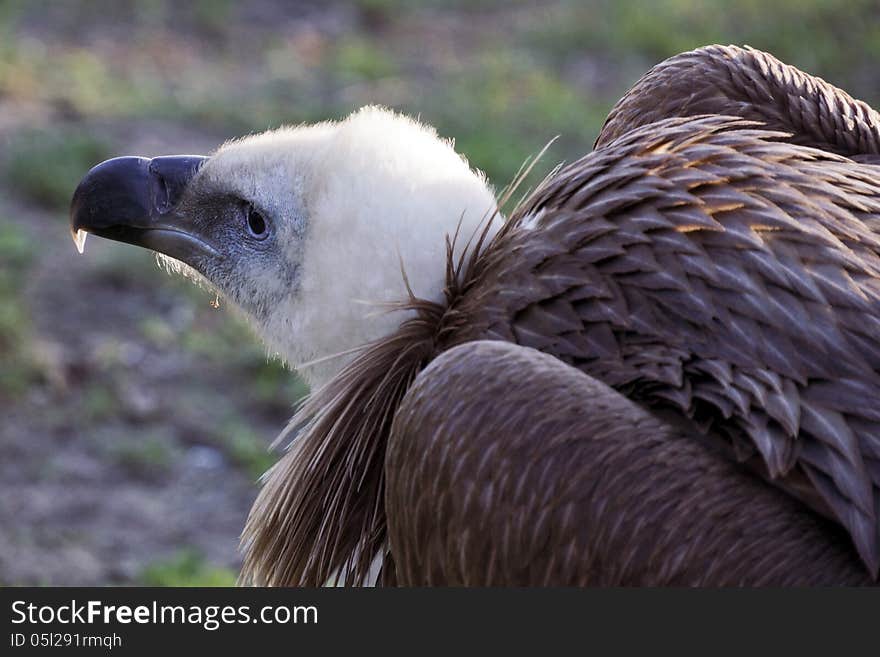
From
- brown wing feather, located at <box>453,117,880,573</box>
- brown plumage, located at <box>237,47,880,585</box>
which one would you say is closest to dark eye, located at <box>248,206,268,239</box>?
brown plumage, located at <box>237,47,880,585</box>

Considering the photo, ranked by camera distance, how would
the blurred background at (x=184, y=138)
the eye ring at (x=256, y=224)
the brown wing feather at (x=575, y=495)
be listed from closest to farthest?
the brown wing feather at (x=575, y=495) → the eye ring at (x=256, y=224) → the blurred background at (x=184, y=138)

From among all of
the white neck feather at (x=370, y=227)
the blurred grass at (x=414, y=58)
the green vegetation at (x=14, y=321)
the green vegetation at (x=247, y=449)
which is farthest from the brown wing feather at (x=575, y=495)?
the blurred grass at (x=414, y=58)

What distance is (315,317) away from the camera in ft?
10.6

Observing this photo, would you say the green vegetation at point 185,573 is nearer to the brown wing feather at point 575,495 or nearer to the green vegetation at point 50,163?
the brown wing feather at point 575,495

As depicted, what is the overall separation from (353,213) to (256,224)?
39cm

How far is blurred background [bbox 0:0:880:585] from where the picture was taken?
530 cm

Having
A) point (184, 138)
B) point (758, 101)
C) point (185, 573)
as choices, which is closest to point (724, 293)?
point (758, 101)

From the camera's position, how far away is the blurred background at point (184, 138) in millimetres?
5297

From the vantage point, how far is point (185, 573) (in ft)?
16.2

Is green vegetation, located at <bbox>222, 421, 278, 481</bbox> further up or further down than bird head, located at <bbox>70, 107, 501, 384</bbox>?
further up

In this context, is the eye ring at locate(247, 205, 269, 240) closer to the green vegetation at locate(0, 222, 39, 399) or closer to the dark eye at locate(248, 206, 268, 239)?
the dark eye at locate(248, 206, 268, 239)

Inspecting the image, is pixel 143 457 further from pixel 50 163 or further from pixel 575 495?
pixel 575 495

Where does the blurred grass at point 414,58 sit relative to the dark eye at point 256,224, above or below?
above

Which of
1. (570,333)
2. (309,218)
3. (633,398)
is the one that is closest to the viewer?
(633,398)
